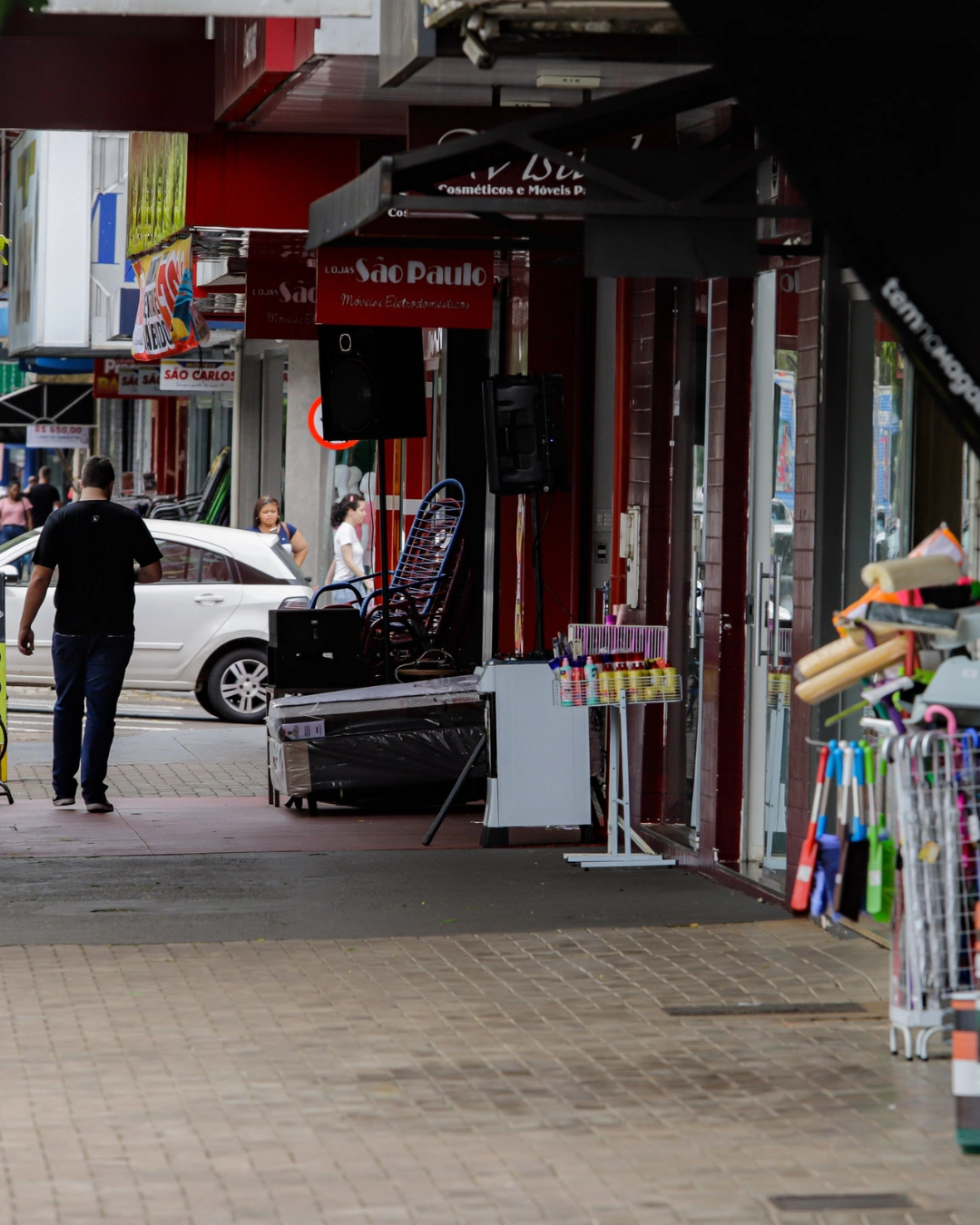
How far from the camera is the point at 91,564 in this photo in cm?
1172

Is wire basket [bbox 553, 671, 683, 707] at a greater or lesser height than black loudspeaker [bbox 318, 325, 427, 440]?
lesser

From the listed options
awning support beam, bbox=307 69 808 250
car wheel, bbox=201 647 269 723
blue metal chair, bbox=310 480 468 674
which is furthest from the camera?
car wheel, bbox=201 647 269 723

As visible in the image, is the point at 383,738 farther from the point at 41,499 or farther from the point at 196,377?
the point at 41,499

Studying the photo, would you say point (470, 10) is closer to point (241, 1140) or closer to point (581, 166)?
point (581, 166)

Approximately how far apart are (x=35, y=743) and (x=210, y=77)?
555cm

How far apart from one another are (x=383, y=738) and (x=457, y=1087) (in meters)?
5.56

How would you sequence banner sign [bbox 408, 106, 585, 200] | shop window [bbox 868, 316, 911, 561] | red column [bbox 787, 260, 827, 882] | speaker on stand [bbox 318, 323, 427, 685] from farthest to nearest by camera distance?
speaker on stand [bbox 318, 323, 427, 685] → banner sign [bbox 408, 106, 585, 200] → red column [bbox 787, 260, 827, 882] → shop window [bbox 868, 316, 911, 561]

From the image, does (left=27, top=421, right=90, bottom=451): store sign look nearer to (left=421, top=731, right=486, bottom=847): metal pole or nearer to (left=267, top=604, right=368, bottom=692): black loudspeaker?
(left=267, top=604, right=368, bottom=692): black loudspeaker

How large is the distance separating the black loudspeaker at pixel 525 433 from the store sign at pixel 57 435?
30768 mm

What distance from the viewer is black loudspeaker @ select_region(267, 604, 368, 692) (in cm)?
1323

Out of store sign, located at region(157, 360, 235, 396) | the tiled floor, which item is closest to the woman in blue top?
the tiled floor

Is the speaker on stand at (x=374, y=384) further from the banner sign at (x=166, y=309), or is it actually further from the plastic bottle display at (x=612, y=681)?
the plastic bottle display at (x=612, y=681)

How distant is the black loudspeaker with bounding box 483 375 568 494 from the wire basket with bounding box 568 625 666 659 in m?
1.48

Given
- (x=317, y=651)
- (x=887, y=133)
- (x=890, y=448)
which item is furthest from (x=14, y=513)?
(x=887, y=133)
